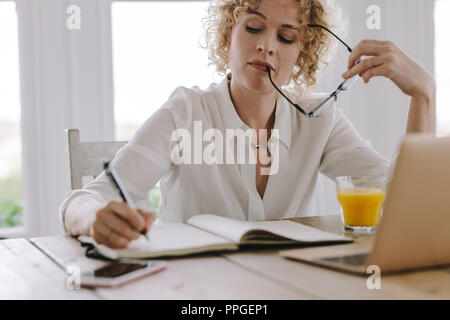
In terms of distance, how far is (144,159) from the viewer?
1.25 m

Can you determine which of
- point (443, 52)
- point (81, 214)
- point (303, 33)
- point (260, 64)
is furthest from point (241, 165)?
point (443, 52)

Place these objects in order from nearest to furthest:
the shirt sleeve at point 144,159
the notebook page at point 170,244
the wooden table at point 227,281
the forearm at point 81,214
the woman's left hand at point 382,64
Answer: the wooden table at point 227,281, the notebook page at point 170,244, the forearm at point 81,214, the shirt sleeve at point 144,159, the woman's left hand at point 382,64

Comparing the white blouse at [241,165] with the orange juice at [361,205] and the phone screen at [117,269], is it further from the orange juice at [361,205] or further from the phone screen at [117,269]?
the phone screen at [117,269]

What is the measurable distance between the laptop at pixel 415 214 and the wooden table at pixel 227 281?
0.02m

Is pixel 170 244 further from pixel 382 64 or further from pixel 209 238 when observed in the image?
pixel 382 64

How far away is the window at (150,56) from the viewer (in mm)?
2627

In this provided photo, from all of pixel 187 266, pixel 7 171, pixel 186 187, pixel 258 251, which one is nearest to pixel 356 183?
pixel 258 251

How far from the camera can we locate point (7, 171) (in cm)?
314

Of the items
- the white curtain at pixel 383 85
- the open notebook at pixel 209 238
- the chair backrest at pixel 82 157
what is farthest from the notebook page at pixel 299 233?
the white curtain at pixel 383 85

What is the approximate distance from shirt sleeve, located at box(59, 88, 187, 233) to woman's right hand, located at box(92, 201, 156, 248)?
270 mm

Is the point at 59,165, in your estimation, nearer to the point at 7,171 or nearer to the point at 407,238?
the point at 7,171

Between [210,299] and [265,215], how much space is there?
815 millimetres
